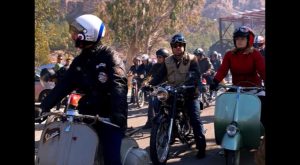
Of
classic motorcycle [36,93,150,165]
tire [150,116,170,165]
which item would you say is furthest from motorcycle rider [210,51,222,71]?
classic motorcycle [36,93,150,165]

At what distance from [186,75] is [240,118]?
1289 millimetres

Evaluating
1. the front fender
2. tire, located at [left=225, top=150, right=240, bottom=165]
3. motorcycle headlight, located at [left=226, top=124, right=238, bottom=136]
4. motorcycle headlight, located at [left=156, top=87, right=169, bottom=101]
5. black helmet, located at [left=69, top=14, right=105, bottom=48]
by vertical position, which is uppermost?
black helmet, located at [left=69, top=14, right=105, bottom=48]

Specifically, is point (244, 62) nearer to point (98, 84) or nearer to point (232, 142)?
point (232, 142)

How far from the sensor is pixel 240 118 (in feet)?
15.6

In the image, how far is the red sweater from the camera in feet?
17.3

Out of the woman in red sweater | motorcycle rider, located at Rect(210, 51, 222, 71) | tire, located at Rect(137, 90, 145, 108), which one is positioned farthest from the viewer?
motorcycle rider, located at Rect(210, 51, 222, 71)

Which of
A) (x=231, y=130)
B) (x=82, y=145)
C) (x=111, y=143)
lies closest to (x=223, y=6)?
(x=231, y=130)

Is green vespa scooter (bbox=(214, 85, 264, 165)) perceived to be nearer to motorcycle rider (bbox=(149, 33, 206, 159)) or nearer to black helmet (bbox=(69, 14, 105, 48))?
motorcycle rider (bbox=(149, 33, 206, 159))

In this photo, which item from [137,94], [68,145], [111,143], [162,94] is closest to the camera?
[68,145]

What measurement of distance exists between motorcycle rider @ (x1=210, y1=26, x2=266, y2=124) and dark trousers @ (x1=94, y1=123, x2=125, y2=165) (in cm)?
231

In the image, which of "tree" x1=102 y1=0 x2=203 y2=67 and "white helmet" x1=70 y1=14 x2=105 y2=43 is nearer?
"white helmet" x1=70 y1=14 x2=105 y2=43

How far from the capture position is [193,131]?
5.74 m

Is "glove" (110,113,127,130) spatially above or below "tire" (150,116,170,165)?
above
